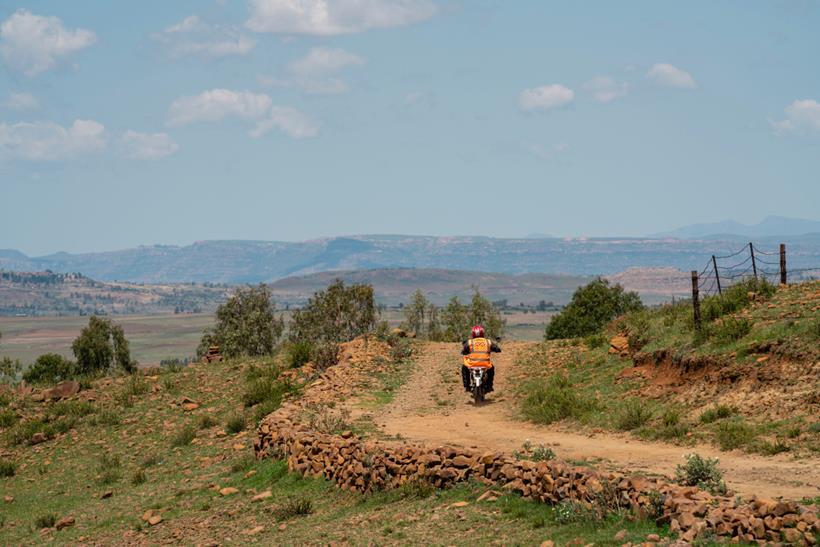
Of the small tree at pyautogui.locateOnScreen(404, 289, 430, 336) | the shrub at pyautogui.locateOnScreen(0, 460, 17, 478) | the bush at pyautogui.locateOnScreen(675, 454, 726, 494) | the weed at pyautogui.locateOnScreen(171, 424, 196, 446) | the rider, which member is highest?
the rider

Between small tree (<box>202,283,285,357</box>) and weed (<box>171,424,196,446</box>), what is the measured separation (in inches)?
2509

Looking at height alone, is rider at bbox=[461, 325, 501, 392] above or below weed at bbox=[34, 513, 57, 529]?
above

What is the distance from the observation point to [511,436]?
2217cm

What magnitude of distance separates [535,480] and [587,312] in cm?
6034

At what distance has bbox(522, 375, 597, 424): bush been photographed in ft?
80.0

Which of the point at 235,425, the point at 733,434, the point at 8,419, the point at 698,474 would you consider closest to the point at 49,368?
the point at 8,419

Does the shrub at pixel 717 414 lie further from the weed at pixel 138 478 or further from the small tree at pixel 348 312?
the small tree at pixel 348 312

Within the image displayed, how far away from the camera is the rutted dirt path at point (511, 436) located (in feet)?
50.8

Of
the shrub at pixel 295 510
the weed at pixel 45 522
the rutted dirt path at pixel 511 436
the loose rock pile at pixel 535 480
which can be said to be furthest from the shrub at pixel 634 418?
the weed at pixel 45 522

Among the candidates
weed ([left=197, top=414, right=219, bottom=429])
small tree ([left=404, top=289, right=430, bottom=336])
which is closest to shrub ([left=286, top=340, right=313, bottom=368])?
weed ([left=197, top=414, right=219, bottom=429])

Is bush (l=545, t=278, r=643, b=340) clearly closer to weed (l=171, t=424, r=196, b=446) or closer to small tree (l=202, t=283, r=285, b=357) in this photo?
small tree (l=202, t=283, r=285, b=357)

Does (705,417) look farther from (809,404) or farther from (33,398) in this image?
(33,398)

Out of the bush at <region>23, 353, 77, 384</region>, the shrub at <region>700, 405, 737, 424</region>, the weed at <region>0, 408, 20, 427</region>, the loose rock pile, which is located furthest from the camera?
the bush at <region>23, 353, 77, 384</region>

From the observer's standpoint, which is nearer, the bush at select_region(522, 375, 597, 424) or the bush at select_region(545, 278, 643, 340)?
the bush at select_region(522, 375, 597, 424)
